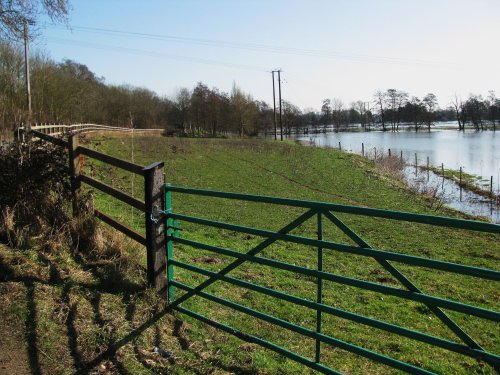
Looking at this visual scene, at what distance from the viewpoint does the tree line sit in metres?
33.6

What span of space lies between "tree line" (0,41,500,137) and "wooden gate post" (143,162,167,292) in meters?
5.17

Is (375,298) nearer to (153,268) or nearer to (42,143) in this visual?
(153,268)

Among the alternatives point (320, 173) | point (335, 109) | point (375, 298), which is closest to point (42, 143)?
point (375, 298)

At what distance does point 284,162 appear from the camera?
107 feet

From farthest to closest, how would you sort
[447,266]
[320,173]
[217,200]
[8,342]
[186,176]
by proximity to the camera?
[320,173], [186,176], [217,200], [8,342], [447,266]

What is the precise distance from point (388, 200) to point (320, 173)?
781 cm

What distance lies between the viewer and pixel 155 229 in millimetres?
5109

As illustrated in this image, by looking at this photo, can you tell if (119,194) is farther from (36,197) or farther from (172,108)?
(172,108)

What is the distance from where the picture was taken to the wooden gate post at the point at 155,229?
16.6ft

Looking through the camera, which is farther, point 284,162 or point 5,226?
point 284,162

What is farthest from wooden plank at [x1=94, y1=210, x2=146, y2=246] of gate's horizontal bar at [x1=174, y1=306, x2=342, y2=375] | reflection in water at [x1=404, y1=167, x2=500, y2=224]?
reflection in water at [x1=404, y1=167, x2=500, y2=224]

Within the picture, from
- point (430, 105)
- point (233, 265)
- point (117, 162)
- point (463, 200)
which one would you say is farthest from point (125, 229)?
point (430, 105)

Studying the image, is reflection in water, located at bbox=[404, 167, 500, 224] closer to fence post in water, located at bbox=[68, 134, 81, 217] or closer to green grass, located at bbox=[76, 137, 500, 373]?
green grass, located at bbox=[76, 137, 500, 373]

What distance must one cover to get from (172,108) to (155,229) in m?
79.4
